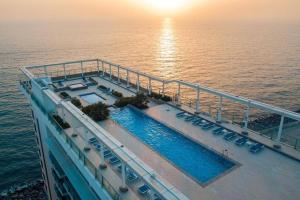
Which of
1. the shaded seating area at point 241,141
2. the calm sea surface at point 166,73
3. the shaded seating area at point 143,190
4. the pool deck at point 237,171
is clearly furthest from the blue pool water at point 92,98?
the calm sea surface at point 166,73

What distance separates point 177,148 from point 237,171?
5.84 m

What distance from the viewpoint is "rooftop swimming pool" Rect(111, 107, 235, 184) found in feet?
67.9

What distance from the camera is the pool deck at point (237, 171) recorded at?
699 inches

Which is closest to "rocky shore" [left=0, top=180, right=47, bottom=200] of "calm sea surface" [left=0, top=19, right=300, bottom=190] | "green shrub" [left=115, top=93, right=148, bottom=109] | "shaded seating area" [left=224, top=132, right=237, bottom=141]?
"calm sea surface" [left=0, top=19, right=300, bottom=190]

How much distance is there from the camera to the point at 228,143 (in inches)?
959

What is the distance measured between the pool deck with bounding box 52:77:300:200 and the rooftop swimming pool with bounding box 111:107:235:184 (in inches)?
26.7

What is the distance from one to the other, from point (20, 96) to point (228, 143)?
209 ft

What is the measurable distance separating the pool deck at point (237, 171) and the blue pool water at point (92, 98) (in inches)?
359

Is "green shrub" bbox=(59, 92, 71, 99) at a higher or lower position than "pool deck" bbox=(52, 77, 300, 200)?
higher

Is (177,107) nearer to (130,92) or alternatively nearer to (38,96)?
(130,92)

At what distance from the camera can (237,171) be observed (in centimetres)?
2023

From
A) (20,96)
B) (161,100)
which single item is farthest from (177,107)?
(20,96)

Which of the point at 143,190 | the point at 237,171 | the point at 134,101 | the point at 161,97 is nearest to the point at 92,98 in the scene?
the point at 134,101

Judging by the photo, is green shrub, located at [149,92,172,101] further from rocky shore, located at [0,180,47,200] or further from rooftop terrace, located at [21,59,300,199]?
rocky shore, located at [0,180,47,200]
